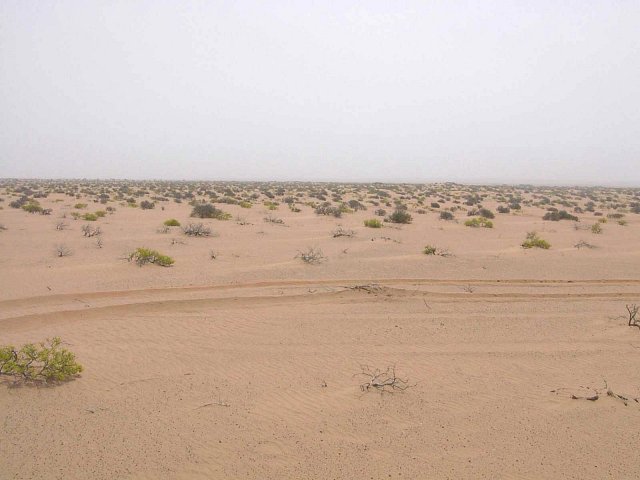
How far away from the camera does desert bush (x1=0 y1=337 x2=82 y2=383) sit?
5297 millimetres

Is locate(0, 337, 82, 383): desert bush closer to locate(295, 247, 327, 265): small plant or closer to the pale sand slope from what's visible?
the pale sand slope

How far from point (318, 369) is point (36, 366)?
3758 millimetres

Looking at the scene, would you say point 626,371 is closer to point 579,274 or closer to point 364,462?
point 364,462

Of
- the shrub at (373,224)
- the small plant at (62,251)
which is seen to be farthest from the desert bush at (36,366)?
the shrub at (373,224)

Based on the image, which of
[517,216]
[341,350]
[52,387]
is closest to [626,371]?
[341,350]

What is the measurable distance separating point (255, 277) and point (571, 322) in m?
7.27

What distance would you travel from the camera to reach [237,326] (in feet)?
25.1

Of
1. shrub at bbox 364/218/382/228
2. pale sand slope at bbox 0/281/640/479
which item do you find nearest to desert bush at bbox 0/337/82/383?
pale sand slope at bbox 0/281/640/479

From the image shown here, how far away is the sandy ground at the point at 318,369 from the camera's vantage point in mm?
4176

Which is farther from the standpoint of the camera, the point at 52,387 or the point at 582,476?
the point at 52,387

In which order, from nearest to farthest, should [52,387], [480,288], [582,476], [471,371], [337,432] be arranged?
1. [582,476]
2. [337,432]
3. [52,387]
4. [471,371]
5. [480,288]

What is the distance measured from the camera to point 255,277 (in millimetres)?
11195

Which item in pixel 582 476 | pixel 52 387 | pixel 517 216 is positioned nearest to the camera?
pixel 582 476

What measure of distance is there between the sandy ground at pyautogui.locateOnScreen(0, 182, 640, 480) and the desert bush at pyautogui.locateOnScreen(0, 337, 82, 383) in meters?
0.21
